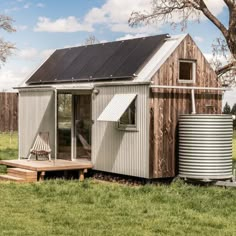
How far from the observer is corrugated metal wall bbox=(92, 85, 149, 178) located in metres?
14.9

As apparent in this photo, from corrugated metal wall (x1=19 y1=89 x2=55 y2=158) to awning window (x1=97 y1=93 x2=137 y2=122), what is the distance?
3.08m

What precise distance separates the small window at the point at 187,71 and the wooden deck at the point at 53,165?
3703mm

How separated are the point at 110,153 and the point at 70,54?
16.3 ft

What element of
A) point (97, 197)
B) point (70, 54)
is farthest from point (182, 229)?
point (70, 54)

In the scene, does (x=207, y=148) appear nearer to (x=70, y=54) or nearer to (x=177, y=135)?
(x=177, y=135)

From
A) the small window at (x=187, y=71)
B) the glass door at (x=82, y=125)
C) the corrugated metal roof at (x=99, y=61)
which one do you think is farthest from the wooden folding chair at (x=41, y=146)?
the small window at (x=187, y=71)

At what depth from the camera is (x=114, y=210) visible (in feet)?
36.0

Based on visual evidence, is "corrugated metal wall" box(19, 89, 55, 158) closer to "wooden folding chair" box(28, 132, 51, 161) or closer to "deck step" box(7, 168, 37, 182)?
"wooden folding chair" box(28, 132, 51, 161)

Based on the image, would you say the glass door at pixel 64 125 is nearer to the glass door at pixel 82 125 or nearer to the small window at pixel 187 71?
the glass door at pixel 82 125

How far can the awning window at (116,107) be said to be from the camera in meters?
14.9

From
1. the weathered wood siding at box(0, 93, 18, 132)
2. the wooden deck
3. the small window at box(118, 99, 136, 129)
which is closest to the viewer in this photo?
the small window at box(118, 99, 136, 129)

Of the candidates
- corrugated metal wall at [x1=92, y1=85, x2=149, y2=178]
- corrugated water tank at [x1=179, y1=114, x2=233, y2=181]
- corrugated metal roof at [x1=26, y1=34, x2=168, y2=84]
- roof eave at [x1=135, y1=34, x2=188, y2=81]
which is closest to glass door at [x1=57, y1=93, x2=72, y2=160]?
corrugated metal roof at [x1=26, y1=34, x2=168, y2=84]

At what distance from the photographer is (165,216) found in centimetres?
1039

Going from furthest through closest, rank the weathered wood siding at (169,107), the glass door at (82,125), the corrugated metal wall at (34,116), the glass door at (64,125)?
the corrugated metal wall at (34,116)
the glass door at (64,125)
the glass door at (82,125)
the weathered wood siding at (169,107)
